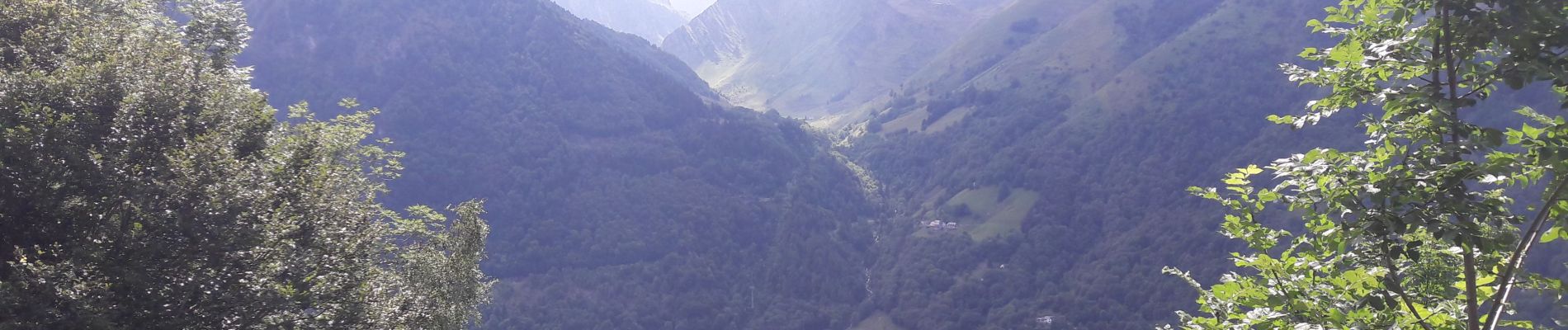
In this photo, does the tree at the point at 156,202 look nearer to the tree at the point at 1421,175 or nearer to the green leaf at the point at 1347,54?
the tree at the point at 1421,175

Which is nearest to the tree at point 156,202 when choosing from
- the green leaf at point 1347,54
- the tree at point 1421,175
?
the tree at point 1421,175

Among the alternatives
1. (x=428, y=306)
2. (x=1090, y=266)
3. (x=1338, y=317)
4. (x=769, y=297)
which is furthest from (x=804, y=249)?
(x=1338, y=317)

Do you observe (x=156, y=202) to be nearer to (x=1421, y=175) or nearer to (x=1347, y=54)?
(x=1347, y=54)

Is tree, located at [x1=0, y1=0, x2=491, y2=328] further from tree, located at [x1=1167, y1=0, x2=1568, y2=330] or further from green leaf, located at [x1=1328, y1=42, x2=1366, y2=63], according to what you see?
green leaf, located at [x1=1328, y1=42, x2=1366, y2=63]

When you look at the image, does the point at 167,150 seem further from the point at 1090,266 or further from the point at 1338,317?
the point at 1090,266

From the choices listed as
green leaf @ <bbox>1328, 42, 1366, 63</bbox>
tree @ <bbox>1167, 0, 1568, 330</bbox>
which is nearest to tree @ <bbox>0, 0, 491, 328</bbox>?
tree @ <bbox>1167, 0, 1568, 330</bbox>

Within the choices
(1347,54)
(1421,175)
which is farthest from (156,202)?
(1421,175)
